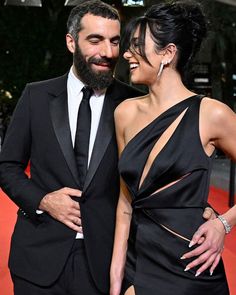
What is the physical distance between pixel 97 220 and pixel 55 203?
0.59 ft

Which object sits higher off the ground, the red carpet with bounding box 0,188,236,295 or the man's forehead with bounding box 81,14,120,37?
the man's forehead with bounding box 81,14,120,37

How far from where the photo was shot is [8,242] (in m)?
5.09

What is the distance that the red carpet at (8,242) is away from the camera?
4012 mm

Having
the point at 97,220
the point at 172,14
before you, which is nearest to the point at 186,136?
the point at 172,14

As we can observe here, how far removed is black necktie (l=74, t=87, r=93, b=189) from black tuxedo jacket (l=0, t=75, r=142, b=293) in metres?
0.03

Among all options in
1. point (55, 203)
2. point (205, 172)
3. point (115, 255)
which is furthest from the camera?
point (55, 203)

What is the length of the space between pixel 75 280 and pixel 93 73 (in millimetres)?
821

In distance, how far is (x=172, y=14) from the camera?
1.69 m

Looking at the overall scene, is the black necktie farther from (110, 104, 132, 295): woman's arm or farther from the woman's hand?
the woman's hand

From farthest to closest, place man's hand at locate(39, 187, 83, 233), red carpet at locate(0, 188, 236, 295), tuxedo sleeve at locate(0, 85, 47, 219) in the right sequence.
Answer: red carpet at locate(0, 188, 236, 295) → tuxedo sleeve at locate(0, 85, 47, 219) → man's hand at locate(39, 187, 83, 233)

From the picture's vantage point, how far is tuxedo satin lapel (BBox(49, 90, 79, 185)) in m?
2.02

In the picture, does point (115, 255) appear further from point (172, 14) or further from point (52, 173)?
point (172, 14)

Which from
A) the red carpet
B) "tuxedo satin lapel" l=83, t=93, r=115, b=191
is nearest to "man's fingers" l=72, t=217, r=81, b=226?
"tuxedo satin lapel" l=83, t=93, r=115, b=191

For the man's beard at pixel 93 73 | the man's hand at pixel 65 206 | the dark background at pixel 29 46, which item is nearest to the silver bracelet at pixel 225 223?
the man's hand at pixel 65 206
